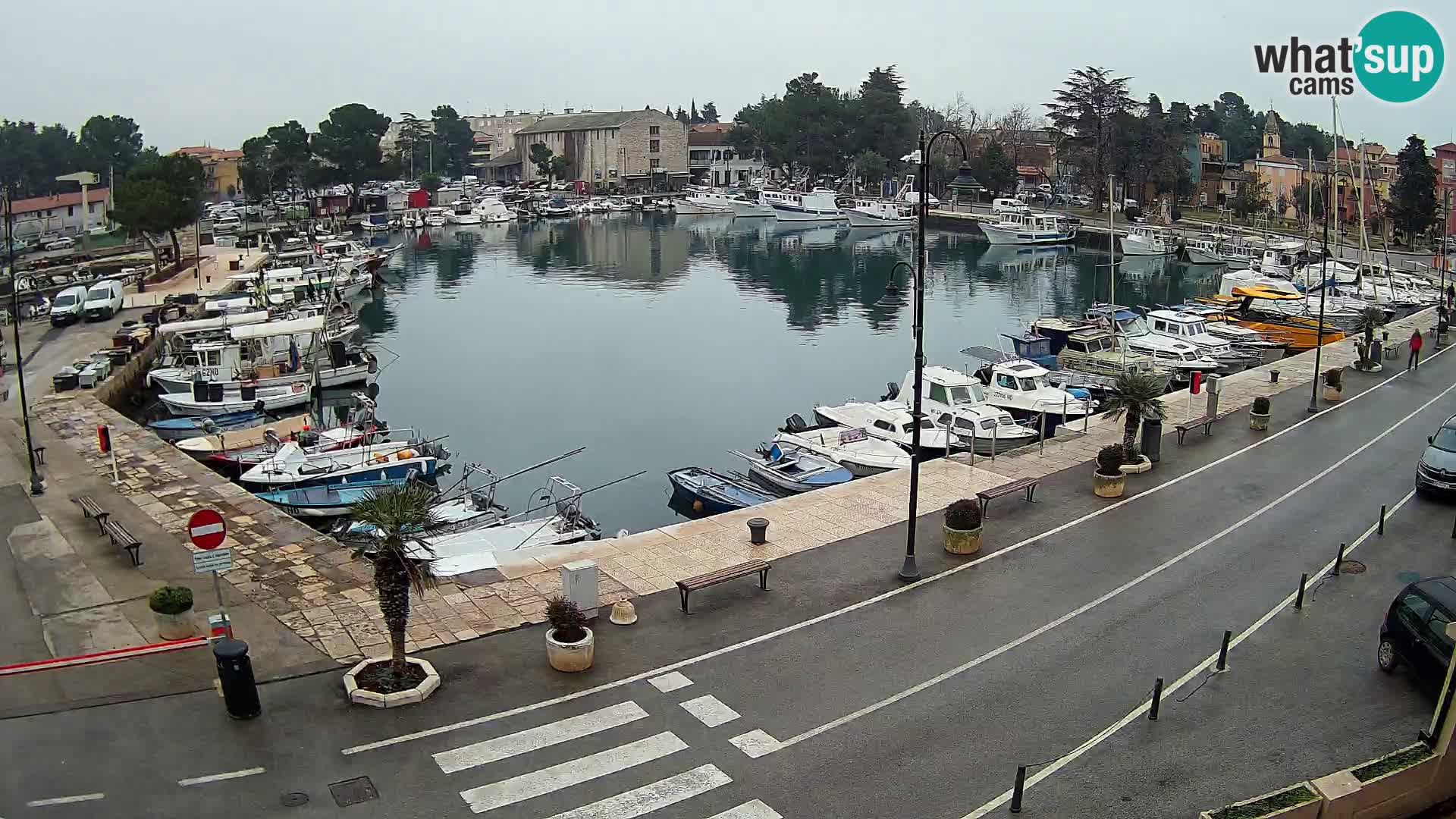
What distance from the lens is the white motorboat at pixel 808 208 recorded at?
140 m

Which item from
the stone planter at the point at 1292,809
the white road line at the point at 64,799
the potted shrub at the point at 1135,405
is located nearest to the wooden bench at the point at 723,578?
the stone planter at the point at 1292,809

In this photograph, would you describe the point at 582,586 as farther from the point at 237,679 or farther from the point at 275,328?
the point at 275,328

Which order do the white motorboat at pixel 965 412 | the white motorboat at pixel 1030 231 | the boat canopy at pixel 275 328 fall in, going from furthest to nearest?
the white motorboat at pixel 1030 231 → the boat canopy at pixel 275 328 → the white motorboat at pixel 965 412

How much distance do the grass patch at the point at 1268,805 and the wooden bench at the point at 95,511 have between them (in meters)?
20.5

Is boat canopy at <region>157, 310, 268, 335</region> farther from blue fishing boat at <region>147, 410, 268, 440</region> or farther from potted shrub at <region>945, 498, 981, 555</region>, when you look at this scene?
potted shrub at <region>945, 498, 981, 555</region>

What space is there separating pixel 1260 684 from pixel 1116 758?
329 cm

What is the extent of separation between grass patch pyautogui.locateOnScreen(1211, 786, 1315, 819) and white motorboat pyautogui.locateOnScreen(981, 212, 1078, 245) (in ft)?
347

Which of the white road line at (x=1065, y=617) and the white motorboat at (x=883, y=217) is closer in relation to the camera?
the white road line at (x=1065, y=617)

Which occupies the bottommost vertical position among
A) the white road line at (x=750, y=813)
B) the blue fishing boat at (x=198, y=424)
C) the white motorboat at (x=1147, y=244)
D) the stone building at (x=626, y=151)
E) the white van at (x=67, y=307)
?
the white road line at (x=750, y=813)

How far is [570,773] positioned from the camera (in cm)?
1309

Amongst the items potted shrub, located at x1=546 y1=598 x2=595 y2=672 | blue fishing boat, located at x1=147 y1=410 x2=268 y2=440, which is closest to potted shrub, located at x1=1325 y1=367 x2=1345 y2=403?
potted shrub, located at x1=546 y1=598 x2=595 y2=672

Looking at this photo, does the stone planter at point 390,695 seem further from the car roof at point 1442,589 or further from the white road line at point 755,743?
the car roof at point 1442,589

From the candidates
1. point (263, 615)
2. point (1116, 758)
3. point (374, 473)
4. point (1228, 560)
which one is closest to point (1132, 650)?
point (1116, 758)

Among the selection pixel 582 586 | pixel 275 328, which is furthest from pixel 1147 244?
pixel 582 586
